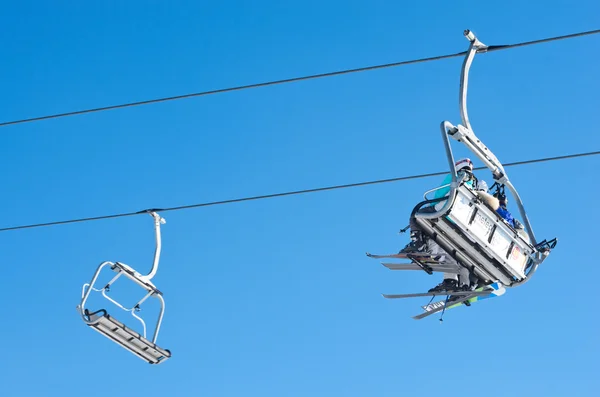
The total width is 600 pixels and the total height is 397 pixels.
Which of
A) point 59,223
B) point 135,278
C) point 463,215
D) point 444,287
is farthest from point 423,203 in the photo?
point 59,223

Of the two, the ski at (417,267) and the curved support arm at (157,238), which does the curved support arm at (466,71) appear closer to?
the ski at (417,267)

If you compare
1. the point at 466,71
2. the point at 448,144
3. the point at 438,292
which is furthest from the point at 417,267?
the point at 466,71

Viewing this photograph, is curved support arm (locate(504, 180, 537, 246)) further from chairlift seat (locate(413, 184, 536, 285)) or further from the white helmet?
the white helmet

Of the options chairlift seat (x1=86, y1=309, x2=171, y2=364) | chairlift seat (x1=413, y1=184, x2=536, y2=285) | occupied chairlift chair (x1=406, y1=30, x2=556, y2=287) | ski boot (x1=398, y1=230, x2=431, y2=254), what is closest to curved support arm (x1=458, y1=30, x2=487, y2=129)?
occupied chairlift chair (x1=406, y1=30, x2=556, y2=287)

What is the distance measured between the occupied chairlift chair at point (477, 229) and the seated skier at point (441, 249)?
0.81ft

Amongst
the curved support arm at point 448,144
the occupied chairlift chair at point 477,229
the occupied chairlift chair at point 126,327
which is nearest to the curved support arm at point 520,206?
the occupied chairlift chair at point 477,229

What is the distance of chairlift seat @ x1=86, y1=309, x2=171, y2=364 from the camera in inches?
599

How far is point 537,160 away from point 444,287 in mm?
2096

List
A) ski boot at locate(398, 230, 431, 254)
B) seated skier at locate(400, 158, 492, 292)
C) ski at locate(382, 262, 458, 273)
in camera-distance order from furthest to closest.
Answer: ski at locate(382, 262, 458, 273), ski boot at locate(398, 230, 431, 254), seated skier at locate(400, 158, 492, 292)

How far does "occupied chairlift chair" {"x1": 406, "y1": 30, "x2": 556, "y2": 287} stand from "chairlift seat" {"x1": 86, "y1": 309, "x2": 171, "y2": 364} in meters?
4.32

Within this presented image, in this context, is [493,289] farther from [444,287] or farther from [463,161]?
[463,161]

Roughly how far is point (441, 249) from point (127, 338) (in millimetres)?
4530

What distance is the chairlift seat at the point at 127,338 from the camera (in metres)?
15.2

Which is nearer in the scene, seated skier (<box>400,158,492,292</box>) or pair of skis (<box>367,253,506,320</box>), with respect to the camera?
seated skier (<box>400,158,492,292</box>)
